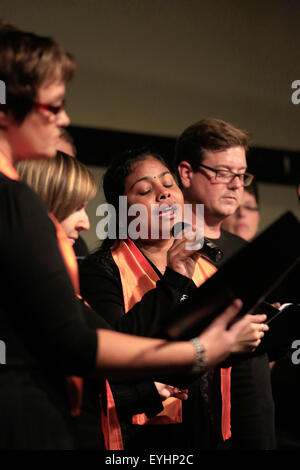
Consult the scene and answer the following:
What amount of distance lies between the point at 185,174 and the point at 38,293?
57.3 inches

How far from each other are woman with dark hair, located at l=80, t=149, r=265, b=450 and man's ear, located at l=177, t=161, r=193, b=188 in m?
0.33

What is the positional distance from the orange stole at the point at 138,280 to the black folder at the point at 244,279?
66 cm

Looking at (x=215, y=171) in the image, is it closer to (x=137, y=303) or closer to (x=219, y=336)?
(x=137, y=303)

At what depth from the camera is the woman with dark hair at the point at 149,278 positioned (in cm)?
161

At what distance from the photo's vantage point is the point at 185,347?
1053mm

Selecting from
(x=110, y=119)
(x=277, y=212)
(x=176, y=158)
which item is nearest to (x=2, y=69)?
(x=176, y=158)

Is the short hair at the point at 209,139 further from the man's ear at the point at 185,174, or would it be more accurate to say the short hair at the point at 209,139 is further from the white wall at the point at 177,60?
the white wall at the point at 177,60

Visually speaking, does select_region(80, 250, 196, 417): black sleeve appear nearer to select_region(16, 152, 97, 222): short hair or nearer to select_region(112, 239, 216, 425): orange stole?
select_region(112, 239, 216, 425): orange stole

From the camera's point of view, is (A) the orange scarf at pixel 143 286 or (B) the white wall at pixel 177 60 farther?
(B) the white wall at pixel 177 60

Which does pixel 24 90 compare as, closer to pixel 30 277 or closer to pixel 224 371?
pixel 30 277

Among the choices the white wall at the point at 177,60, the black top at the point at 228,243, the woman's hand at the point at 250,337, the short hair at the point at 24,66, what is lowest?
the woman's hand at the point at 250,337

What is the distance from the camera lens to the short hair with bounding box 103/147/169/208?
1979mm

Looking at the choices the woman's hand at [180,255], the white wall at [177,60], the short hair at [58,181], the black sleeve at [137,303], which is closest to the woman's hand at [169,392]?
the black sleeve at [137,303]

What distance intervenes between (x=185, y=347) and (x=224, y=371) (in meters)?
0.81
